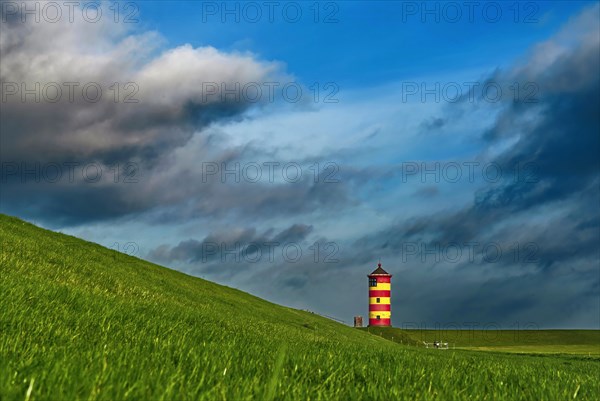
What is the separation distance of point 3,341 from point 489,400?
622cm

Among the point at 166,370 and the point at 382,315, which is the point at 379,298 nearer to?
the point at 382,315

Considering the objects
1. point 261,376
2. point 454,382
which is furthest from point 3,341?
point 454,382

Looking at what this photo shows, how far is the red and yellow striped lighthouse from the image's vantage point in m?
107

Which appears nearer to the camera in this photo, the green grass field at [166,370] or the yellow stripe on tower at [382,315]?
the green grass field at [166,370]

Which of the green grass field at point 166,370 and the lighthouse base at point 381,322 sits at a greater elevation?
the lighthouse base at point 381,322

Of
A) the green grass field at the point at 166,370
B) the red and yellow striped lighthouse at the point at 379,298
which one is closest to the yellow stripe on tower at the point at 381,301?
the red and yellow striped lighthouse at the point at 379,298

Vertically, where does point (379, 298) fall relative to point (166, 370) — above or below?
above

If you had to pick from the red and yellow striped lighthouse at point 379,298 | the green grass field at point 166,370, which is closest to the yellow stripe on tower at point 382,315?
the red and yellow striped lighthouse at point 379,298

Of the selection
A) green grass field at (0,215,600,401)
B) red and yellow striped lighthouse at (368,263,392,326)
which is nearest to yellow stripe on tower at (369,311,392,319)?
red and yellow striped lighthouse at (368,263,392,326)

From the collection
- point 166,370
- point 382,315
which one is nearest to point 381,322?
point 382,315

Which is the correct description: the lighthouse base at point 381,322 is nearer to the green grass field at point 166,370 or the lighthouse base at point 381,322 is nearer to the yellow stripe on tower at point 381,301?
the yellow stripe on tower at point 381,301

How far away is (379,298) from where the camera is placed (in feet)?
359

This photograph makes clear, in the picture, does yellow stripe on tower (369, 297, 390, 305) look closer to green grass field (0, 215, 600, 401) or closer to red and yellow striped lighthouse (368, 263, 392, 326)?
red and yellow striped lighthouse (368, 263, 392, 326)

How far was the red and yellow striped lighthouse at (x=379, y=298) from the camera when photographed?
107 metres
